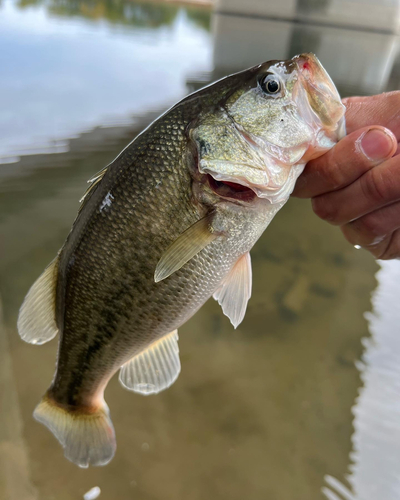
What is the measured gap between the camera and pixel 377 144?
133 cm

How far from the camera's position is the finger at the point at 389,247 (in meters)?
1.83

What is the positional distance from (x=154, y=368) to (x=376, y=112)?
1472 millimetres

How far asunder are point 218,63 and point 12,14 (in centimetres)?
907

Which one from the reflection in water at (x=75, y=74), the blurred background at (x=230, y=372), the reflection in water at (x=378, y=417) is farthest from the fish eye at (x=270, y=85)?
the reflection in water at (x=75, y=74)

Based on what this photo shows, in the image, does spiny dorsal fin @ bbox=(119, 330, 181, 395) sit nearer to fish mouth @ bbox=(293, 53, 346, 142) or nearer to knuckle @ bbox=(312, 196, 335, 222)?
knuckle @ bbox=(312, 196, 335, 222)

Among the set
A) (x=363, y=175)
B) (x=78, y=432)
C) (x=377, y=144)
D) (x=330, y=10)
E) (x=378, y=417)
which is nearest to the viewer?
(x=377, y=144)

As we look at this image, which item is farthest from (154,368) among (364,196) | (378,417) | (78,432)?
(378,417)

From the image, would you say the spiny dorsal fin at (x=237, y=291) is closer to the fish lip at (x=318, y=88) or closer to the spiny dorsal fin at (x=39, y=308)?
the fish lip at (x=318, y=88)

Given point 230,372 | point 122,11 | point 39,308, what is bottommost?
point 230,372

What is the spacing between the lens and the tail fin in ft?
5.23

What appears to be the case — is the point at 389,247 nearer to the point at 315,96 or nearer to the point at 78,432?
the point at 315,96

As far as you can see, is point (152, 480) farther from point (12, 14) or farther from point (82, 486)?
point (12, 14)

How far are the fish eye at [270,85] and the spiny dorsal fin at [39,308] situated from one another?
1.07m

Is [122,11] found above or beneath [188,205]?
beneath
